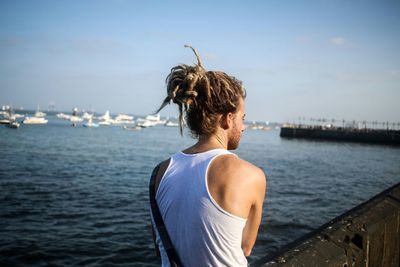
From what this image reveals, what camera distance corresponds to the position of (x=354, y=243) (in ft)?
9.73

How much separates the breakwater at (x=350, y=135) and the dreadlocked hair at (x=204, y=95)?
246 feet

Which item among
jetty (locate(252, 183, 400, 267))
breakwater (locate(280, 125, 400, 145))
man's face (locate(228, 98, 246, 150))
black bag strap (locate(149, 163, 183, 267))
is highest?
man's face (locate(228, 98, 246, 150))

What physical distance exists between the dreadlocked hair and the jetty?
4.20ft

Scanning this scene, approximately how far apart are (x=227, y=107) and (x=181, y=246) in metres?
0.80

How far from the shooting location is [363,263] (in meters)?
2.99

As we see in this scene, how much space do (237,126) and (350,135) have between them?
78966mm

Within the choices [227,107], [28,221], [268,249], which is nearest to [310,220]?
[268,249]

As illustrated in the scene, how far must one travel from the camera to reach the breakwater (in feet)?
218

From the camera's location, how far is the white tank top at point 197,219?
58.2 inches

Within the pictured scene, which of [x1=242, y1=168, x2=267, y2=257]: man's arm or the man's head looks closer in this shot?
[x1=242, y1=168, x2=267, y2=257]: man's arm

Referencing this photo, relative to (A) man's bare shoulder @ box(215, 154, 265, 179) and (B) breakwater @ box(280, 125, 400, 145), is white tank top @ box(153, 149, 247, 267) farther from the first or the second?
(B) breakwater @ box(280, 125, 400, 145)

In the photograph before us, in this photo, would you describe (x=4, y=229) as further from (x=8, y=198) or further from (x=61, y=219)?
(x=8, y=198)

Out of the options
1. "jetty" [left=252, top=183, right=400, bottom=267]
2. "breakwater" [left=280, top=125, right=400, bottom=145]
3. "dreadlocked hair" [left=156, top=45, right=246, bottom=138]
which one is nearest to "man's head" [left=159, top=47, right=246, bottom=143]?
"dreadlocked hair" [left=156, top=45, right=246, bottom=138]

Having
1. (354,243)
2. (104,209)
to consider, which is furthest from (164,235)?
(104,209)
